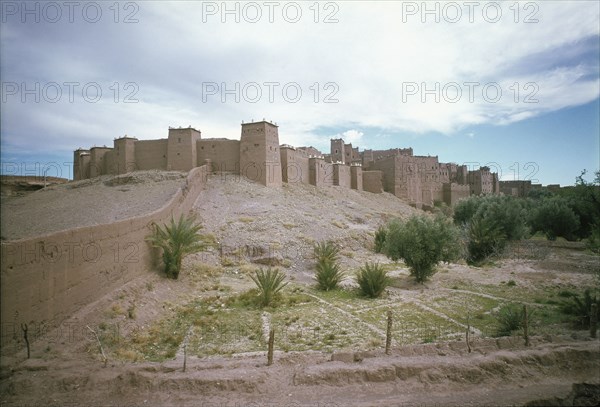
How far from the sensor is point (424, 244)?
1438 cm

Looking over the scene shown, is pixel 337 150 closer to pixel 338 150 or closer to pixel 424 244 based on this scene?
pixel 338 150

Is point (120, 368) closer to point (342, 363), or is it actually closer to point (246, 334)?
point (246, 334)

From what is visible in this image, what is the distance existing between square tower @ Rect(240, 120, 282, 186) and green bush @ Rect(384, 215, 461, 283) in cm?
1271

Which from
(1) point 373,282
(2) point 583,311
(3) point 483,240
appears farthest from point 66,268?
(3) point 483,240

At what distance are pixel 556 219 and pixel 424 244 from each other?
16665mm

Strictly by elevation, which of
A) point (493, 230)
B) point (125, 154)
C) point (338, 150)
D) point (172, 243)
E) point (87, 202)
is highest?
point (338, 150)

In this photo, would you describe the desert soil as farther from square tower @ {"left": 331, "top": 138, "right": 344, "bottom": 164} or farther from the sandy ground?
square tower @ {"left": 331, "top": 138, "right": 344, "bottom": 164}

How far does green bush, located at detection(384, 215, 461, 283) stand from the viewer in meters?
14.3

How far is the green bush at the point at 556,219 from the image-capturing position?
24.4 metres

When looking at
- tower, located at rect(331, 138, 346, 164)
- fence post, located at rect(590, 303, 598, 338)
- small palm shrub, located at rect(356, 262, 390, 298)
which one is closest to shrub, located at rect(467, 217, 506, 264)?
small palm shrub, located at rect(356, 262, 390, 298)

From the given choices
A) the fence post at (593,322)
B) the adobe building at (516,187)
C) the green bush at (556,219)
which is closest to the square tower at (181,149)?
the fence post at (593,322)

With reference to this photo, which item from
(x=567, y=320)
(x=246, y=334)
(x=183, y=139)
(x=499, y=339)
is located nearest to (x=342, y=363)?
(x=246, y=334)

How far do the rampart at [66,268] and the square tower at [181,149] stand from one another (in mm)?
13045

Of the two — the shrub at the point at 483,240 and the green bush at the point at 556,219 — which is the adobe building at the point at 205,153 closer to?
the shrub at the point at 483,240
